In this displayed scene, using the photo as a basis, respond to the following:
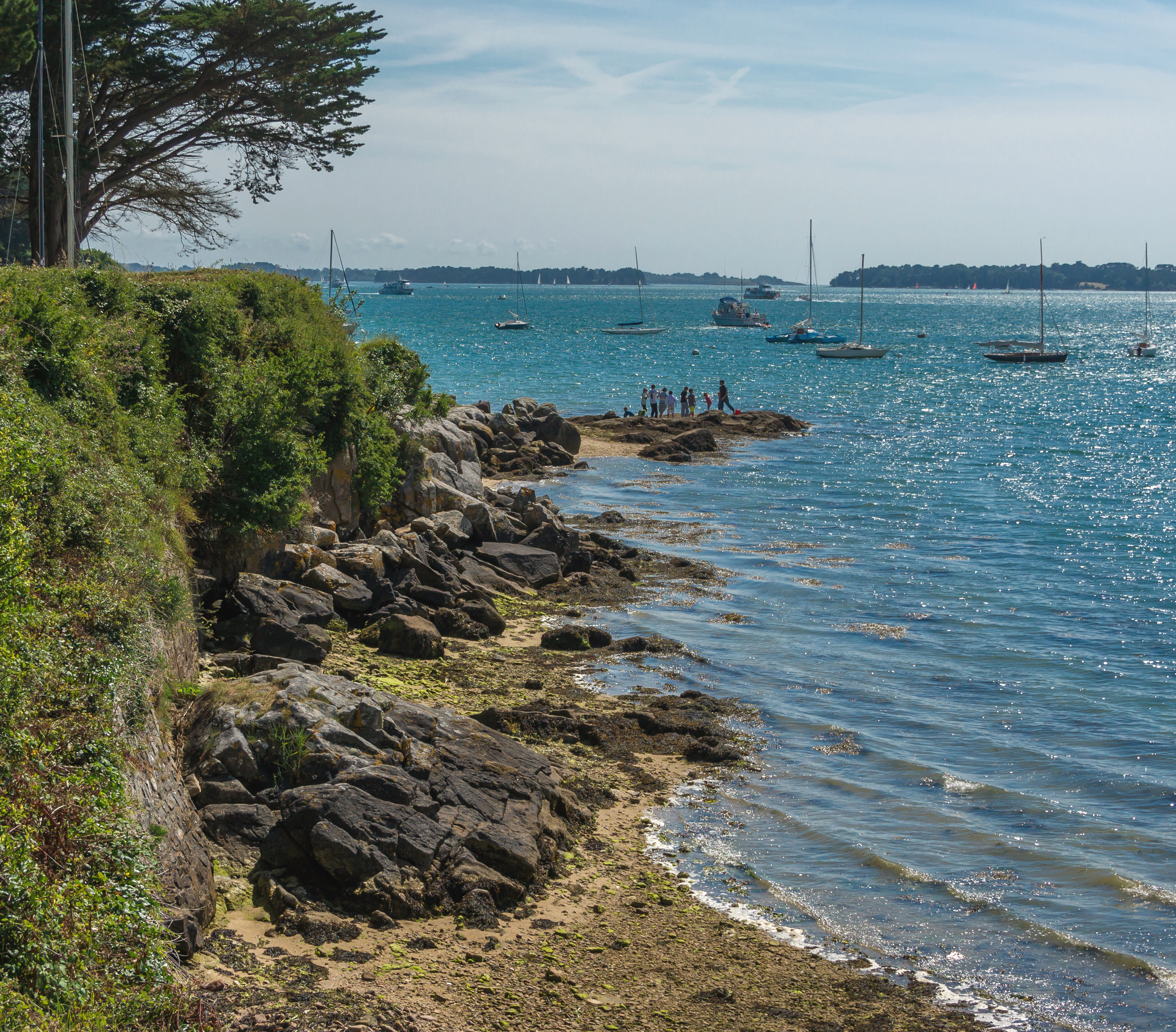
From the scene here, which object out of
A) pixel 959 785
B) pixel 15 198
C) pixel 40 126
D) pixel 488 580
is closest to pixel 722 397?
pixel 488 580

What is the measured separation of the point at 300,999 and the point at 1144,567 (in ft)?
85.2

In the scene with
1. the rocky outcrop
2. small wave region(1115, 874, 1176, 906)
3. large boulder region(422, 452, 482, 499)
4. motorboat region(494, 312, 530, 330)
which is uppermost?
motorboat region(494, 312, 530, 330)

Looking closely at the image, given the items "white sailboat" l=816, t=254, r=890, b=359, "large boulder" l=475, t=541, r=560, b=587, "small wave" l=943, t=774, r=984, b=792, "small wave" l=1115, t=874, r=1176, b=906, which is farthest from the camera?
"white sailboat" l=816, t=254, r=890, b=359

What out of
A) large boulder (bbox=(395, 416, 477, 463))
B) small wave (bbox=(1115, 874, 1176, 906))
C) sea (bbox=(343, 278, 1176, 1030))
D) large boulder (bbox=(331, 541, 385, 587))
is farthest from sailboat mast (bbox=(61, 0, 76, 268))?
small wave (bbox=(1115, 874, 1176, 906))

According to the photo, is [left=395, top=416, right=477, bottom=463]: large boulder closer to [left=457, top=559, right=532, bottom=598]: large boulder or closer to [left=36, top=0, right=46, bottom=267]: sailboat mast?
[left=457, top=559, right=532, bottom=598]: large boulder

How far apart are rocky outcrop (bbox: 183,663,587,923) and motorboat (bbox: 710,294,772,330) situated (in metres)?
136

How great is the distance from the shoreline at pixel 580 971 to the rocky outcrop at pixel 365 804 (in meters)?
0.35

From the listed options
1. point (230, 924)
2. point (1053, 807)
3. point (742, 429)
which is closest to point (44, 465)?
point (230, 924)

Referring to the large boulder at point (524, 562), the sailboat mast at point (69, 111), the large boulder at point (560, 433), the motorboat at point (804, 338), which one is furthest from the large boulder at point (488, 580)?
the motorboat at point (804, 338)

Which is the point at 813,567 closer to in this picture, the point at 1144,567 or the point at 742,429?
the point at 1144,567

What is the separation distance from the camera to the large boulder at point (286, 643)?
15.3 m

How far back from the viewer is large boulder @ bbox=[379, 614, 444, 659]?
1750 centimetres

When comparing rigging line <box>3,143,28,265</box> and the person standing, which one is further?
the person standing

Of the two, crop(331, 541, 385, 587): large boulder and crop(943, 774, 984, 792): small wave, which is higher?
crop(331, 541, 385, 587): large boulder
